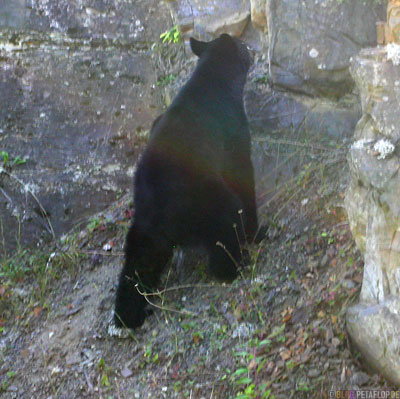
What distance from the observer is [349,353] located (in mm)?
3641

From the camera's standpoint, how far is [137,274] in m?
4.67

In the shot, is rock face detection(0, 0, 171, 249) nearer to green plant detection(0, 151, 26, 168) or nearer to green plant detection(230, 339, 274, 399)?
green plant detection(0, 151, 26, 168)

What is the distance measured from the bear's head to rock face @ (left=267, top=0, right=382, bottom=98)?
1.01 ft

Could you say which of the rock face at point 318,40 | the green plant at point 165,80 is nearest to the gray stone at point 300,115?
the rock face at point 318,40

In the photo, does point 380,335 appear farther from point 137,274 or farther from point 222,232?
point 137,274

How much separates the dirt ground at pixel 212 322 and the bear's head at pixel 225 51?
1.26 m

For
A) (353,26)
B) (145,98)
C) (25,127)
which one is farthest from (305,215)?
(25,127)

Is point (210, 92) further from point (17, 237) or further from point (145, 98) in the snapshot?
point (17, 237)

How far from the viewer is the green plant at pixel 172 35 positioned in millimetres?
6770

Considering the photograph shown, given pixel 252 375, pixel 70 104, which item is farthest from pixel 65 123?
pixel 252 375

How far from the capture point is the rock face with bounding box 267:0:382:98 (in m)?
5.26

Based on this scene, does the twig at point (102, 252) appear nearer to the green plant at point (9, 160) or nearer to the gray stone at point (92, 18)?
the green plant at point (9, 160)

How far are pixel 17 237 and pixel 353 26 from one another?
12.5 feet

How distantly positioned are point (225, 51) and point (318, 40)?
0.89m
